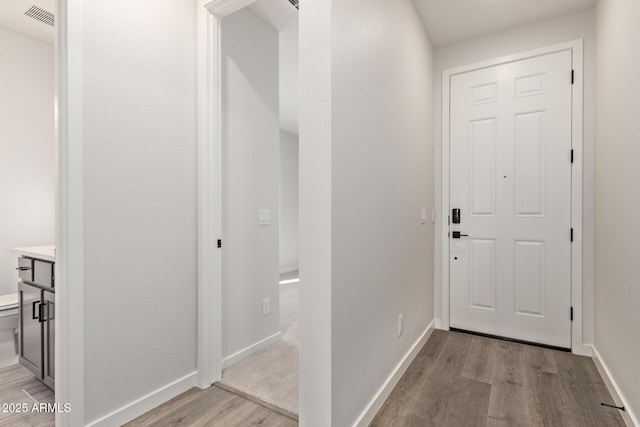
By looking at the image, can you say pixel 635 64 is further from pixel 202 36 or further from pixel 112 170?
pixel 112 170

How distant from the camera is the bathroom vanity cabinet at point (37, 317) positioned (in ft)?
5.74

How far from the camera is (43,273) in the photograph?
5.90ft

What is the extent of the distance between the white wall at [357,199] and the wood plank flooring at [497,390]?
0.19 meters

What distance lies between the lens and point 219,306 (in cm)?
206

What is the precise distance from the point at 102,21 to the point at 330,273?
65.2 inches

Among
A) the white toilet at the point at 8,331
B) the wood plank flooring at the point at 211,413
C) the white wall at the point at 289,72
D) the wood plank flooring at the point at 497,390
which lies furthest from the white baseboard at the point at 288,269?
the wood plank flooring at the point at 211,413

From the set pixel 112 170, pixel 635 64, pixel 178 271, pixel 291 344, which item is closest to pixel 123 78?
pixel 112 170

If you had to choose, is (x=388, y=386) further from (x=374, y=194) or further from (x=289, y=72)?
(x=289, y=72)

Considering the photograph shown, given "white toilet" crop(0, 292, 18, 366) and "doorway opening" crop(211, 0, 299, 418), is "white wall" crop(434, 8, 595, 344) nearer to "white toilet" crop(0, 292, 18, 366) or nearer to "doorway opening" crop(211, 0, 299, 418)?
"doorway opening" crop(211, 0, 299, 418)

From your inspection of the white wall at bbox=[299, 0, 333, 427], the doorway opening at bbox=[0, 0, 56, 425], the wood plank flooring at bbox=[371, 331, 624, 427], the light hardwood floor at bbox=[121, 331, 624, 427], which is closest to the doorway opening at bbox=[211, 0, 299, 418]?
the light hardwood floor at bbox=[121, 331, 624, 427]

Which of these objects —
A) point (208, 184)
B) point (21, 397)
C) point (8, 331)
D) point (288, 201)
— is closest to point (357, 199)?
point (208, 184)

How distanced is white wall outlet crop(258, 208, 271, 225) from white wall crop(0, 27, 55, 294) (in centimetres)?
194

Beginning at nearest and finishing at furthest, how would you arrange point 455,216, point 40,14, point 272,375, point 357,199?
point 357,199 < point 272,375 < point 40,14 < point 455,216

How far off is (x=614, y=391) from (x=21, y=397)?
343 cm
